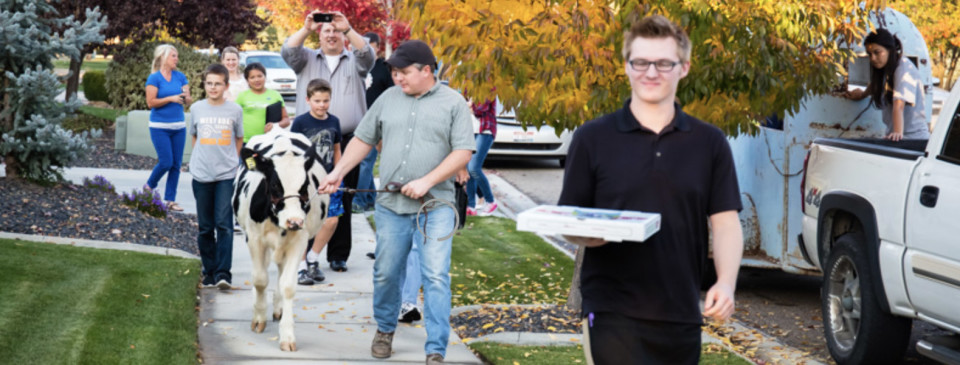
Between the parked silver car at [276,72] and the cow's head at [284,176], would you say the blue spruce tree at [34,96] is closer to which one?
the cow's head at [284,176]

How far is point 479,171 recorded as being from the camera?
45.5 ft

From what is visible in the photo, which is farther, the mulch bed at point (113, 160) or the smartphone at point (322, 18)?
the mulch bed at point (113, 160)

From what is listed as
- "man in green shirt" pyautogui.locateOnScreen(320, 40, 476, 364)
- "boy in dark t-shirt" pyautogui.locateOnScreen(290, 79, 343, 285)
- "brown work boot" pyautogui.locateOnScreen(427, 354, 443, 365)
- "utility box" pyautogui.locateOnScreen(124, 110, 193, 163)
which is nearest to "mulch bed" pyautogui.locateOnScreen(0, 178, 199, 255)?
"boy in dark t-shirt" pyautogui.locateOnScreen(290, 79, 343, 285)

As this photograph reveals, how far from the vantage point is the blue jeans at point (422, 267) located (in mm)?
6906

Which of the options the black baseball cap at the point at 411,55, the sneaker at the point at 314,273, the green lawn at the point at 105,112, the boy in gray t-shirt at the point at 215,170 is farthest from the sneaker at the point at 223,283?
the green lawn at the point at 105,112

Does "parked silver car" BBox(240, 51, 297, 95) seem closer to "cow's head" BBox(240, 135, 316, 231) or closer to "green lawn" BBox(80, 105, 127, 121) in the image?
"green lawn" BBox(80, 105, 127, 121)

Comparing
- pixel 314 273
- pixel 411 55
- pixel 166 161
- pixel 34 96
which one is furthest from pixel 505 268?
pixel 34 96

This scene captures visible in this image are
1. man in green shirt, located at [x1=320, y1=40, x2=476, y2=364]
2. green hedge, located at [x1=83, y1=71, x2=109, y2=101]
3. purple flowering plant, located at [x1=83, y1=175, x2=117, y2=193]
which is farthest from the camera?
green hedge, located at [x1=83, y1=71, x2=109, y2=101]

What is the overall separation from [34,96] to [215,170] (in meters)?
3.99

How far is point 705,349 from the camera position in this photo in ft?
24.9

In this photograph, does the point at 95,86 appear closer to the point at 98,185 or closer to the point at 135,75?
the point at 135,75

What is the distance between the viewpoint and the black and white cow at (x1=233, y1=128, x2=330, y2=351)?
7.40m

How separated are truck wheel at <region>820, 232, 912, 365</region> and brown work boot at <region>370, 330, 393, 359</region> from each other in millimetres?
2804

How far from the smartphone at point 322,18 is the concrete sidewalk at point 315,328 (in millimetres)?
2069
